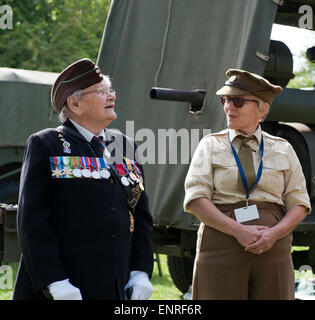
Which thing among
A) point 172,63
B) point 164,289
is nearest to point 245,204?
point 172,63

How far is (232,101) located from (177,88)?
164 cm

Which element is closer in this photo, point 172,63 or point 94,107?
point 94,107

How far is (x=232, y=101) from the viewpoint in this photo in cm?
382

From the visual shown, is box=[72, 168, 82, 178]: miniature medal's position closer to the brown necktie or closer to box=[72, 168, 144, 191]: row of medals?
box=[72, 168, 144, 191]: row of medals

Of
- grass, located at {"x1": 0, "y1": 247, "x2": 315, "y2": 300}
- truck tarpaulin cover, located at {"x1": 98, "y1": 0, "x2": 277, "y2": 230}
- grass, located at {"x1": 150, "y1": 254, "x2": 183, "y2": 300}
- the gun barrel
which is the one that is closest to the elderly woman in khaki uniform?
the gun barrel

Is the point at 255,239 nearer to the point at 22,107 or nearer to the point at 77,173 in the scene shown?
the point at 77,173

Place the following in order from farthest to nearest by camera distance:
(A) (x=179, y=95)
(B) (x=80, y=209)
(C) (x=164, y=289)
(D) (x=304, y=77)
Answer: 1. (D) (x=304, y=77)
2. (C) (x=164, y=289)
3. (A) (x=179, y=95)
4. (B) (x=80, y=209)

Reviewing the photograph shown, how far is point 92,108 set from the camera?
2.92 m

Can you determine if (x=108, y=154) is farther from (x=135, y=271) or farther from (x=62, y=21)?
(x=62, y=21)

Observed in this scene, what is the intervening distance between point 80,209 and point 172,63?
2.93m

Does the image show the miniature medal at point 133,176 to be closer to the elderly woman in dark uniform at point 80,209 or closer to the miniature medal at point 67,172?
the elderly woman in dark uniform at point 80,209

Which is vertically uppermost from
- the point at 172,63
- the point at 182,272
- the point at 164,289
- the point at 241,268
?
the point at 172,63

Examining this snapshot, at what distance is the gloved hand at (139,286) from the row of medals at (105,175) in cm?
35

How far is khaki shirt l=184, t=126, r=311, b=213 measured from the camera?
3662 mm
